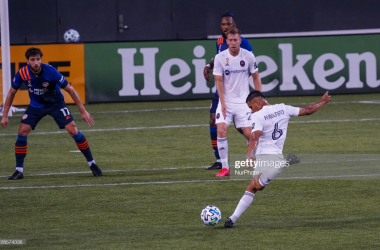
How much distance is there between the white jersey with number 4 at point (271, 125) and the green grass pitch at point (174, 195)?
81 centimetres

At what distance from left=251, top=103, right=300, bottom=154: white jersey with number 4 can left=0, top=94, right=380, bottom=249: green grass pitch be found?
0.81 metres

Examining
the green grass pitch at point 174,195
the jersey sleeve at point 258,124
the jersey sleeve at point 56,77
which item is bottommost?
the green grass pitch at point 174,195

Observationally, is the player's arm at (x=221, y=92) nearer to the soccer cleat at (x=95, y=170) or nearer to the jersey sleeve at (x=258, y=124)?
the soccer cleat at (x=95, y=170)

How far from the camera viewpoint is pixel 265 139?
7773mm

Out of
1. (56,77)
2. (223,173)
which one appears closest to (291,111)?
(223,173)

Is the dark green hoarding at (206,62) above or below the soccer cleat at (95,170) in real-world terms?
above

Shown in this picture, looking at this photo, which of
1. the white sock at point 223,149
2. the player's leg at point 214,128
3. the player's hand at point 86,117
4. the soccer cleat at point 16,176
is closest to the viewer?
the player's hand at point 86,117

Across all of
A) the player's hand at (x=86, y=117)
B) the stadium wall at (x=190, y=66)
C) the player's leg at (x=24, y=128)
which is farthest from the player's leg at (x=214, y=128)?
the stadium wall at (x=190, y=66)

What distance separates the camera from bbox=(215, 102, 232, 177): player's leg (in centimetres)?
1041

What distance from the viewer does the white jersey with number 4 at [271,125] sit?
25.0 ft

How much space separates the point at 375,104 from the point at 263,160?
506 inches

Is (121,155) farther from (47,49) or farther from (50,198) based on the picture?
(47,49)

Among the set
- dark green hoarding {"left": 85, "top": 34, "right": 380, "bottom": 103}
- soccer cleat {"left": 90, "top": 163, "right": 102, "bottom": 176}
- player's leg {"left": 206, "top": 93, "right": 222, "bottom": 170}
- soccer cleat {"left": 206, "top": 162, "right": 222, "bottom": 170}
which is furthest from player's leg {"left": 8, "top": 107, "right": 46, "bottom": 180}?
dark green hoarding {"left": 85, "top": 34, "right": 380, "bottom": 103}

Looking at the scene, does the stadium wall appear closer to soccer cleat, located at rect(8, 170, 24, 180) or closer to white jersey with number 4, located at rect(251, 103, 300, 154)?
soccer cleat, located at rect(8, 170, 24, 180)
